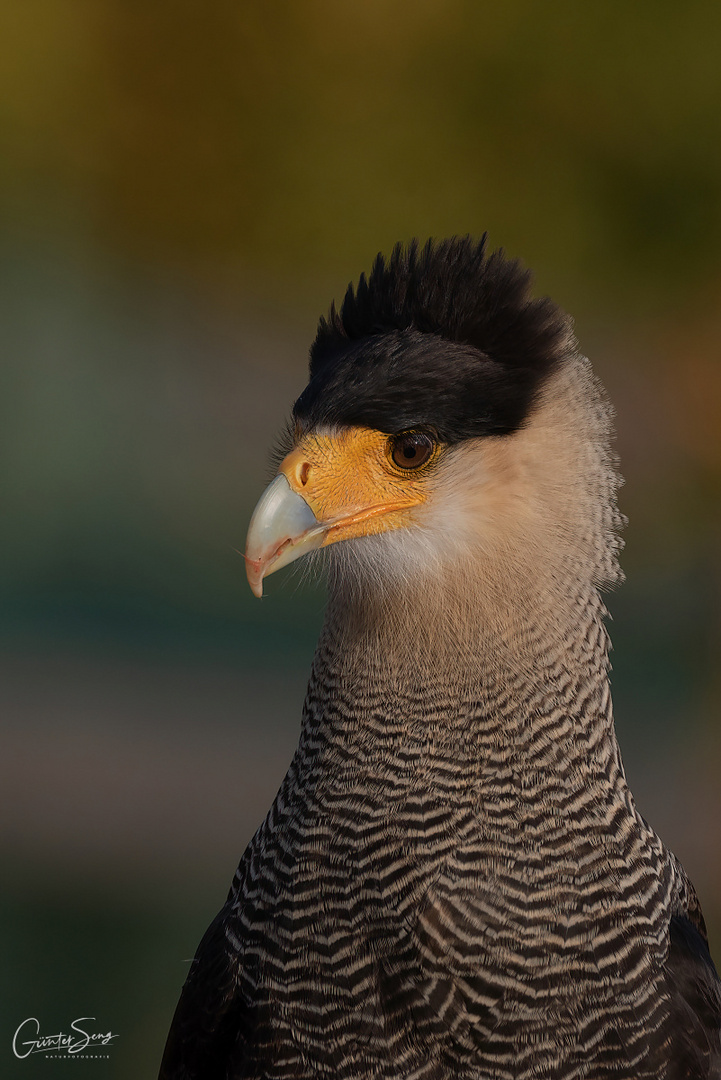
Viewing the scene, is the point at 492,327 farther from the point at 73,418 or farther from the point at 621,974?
the point at 73,418

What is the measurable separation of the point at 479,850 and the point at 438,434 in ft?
1.14

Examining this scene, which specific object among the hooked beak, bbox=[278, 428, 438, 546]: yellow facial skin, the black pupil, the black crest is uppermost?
the black crest

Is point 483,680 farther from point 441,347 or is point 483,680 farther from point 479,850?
point 441,347

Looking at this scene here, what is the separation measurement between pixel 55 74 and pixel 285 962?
Result: 2.22 meters

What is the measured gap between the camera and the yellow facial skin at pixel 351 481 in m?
0.84

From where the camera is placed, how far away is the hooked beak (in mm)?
804

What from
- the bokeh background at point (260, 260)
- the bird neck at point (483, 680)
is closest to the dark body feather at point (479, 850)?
the bird neck at point (483, 680)

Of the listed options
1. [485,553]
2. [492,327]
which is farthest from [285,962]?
[492,327]

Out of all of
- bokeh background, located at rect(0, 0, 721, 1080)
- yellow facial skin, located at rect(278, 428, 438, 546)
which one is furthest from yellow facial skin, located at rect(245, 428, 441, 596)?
bokeh background, located at rect(0, 0, 721, 1080)

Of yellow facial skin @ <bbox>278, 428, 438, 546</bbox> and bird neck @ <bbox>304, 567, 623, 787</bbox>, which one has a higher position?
yellow facial skin @ <bbox>278, 428, 438, 546</bbox>

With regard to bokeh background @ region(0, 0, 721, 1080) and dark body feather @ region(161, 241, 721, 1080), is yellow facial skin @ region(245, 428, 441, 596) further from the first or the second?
bokeh background @ region(0, 0, 721, 1080)

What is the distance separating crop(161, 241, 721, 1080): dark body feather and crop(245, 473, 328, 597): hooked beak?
0.08 m

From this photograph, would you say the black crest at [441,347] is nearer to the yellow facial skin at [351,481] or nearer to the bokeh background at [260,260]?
the yellow facial skin at [351,481]

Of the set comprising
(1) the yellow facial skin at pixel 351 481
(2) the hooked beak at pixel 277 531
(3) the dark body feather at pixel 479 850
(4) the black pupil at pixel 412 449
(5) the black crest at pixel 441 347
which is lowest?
(3) the dark body feather at pixel 479 850
